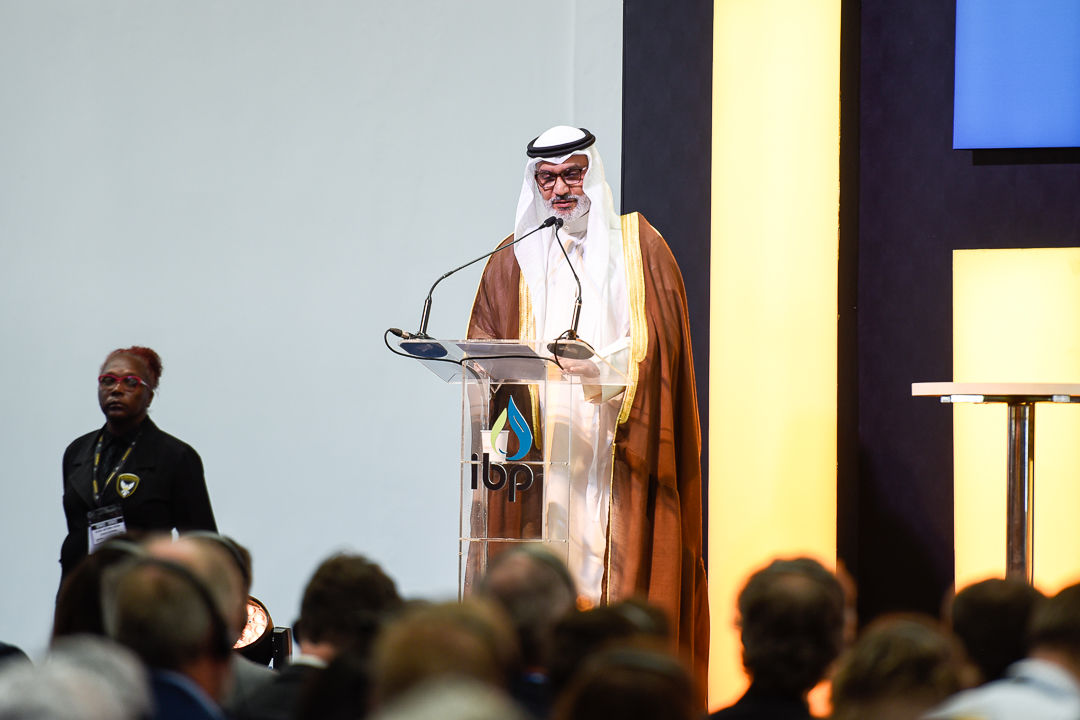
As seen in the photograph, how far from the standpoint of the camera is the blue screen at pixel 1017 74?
4633mm

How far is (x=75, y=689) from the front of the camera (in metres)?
1.24

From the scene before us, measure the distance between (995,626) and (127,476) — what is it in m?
2.69

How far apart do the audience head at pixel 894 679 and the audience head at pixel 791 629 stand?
222 millimetres

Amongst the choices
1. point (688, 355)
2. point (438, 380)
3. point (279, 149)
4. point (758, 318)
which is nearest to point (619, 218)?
point (688, 355)

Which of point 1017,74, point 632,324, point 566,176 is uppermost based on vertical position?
point 1017,74

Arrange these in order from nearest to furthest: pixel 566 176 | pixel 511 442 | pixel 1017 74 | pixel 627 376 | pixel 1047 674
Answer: pixel 1047 674, pixel 511 442, pixel 627 376, pixel 566 176, pixel 1017 74

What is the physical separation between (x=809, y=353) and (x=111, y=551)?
3.28 m

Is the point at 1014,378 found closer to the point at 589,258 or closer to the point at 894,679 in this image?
the point at 589,258

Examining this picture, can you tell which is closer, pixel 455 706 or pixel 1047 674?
pixel 455 706

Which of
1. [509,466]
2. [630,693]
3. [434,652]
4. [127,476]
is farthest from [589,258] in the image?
[630,693]

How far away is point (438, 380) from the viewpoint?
16.8ft

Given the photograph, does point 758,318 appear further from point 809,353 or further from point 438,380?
point 438,380

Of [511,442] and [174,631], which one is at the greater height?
[511,442]

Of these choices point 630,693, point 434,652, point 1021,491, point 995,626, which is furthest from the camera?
point 1021,491
